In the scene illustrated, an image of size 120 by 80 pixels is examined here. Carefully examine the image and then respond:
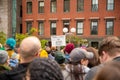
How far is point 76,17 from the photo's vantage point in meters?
46.8

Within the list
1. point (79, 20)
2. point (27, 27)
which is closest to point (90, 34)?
point (79, 20)

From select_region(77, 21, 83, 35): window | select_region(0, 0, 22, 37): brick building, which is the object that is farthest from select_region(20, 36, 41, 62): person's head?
select_region(0, 0, 22, 37): brick building

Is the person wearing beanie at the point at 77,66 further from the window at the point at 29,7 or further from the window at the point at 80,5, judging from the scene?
the window at the point at 29,7

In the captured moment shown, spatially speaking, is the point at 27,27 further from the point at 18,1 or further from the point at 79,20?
the point at 79,20

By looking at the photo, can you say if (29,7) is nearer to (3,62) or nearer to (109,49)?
(3,62)

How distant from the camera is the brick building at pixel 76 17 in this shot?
45.1 m

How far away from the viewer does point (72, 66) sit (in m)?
4.98

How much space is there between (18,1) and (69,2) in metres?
7.36

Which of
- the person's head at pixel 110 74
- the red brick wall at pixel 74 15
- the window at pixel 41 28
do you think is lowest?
the window at pixel 41 28

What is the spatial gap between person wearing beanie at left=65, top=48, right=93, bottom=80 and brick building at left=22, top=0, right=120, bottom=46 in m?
39.9

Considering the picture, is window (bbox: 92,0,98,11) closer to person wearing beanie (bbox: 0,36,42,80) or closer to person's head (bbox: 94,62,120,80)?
person wearing beanie (bbox: 0,36,42,80)

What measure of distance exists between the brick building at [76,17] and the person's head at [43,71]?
138 feet

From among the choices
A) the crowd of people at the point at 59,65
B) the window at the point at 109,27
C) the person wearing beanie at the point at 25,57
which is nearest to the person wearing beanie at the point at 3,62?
the crowd of people at the point at 59,65

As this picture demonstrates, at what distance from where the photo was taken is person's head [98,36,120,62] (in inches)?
162
